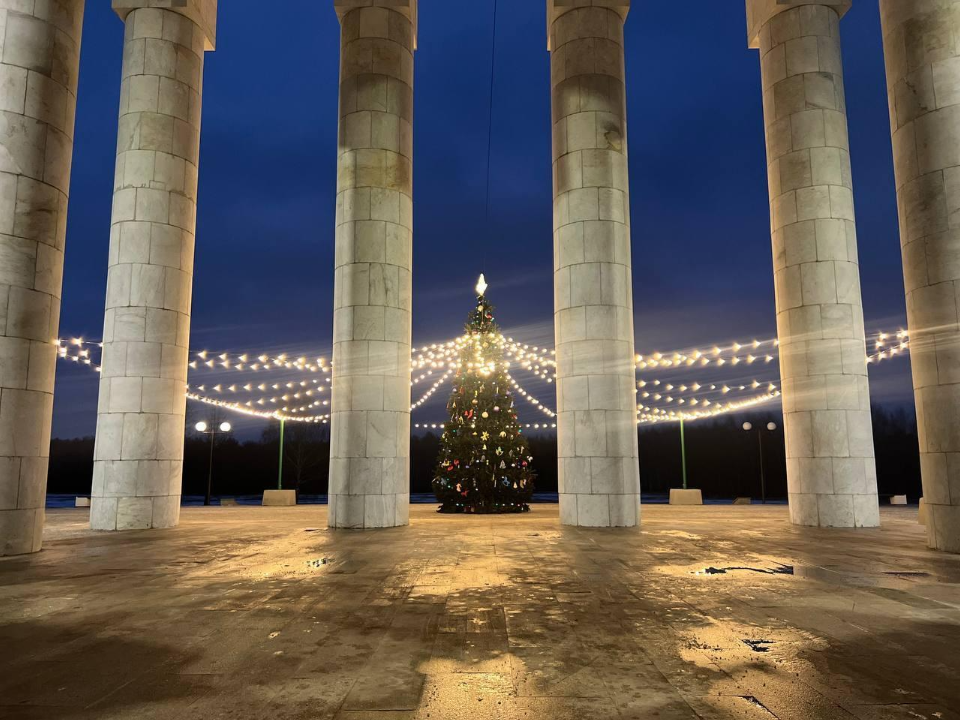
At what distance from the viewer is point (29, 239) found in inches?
430

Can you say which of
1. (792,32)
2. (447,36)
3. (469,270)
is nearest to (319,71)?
(447,36)

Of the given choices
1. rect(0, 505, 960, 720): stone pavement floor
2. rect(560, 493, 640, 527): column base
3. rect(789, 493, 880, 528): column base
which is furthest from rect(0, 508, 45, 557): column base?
rect(789, 493, 880, 528): column base

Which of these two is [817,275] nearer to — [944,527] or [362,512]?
[944,527]

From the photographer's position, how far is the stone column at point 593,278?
54.0 feet

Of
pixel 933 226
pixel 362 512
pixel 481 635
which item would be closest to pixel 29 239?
pixel 362 512

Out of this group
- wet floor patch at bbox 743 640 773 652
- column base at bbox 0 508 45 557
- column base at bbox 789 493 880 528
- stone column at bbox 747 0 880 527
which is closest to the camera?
wet floor patch at bbox 743 640 773 652

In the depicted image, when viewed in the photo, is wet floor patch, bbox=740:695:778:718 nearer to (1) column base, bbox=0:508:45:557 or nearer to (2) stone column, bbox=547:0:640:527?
(1) column base, bbox=0:508:45:557

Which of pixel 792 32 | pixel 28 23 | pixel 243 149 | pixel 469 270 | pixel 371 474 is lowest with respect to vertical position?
pixel 371 474

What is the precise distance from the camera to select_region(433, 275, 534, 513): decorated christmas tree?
2233cm

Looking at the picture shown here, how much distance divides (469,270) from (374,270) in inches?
3109

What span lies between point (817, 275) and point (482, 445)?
1107 centimetres

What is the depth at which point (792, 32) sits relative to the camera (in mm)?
18047

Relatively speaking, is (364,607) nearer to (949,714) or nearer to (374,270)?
(949,714)

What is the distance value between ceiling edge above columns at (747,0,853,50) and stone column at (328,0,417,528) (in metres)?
9.53
